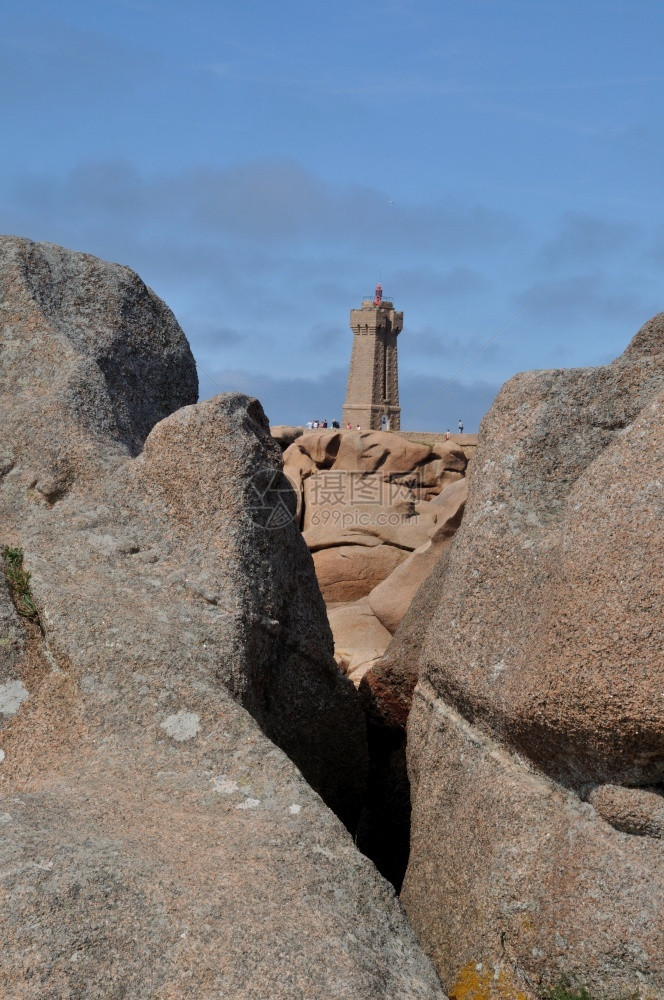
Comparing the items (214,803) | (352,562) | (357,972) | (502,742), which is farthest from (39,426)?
(352,562)

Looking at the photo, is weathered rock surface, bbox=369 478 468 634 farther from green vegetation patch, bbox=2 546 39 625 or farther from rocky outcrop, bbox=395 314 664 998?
green vegetation patch, bbox=2 546 39 625

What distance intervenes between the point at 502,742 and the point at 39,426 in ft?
9.94

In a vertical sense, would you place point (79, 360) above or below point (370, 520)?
above

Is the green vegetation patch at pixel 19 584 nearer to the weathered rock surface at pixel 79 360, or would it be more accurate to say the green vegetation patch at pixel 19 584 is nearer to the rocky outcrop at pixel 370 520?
the weathered rock surface at pixel 79 360

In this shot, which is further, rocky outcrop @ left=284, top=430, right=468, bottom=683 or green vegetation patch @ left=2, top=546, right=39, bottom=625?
rocky outcrop @ left=284, top=430, right=468, bottom=683

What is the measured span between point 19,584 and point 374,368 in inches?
2246

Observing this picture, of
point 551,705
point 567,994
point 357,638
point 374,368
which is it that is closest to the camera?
point 567,994

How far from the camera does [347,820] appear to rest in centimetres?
667

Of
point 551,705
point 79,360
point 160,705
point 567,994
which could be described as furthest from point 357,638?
point 567,994

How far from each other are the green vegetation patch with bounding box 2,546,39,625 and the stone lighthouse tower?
2192 inches

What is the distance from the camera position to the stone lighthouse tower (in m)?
61.5

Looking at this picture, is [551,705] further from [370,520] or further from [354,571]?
[370,520]

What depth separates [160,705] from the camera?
4789mm

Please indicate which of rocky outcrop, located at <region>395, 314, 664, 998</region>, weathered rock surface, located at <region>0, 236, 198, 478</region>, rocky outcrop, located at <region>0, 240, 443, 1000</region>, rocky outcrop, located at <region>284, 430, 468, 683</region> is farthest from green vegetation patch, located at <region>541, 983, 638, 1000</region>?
rocky outcrop, located at <region>284, 430, 468, 683</region>
